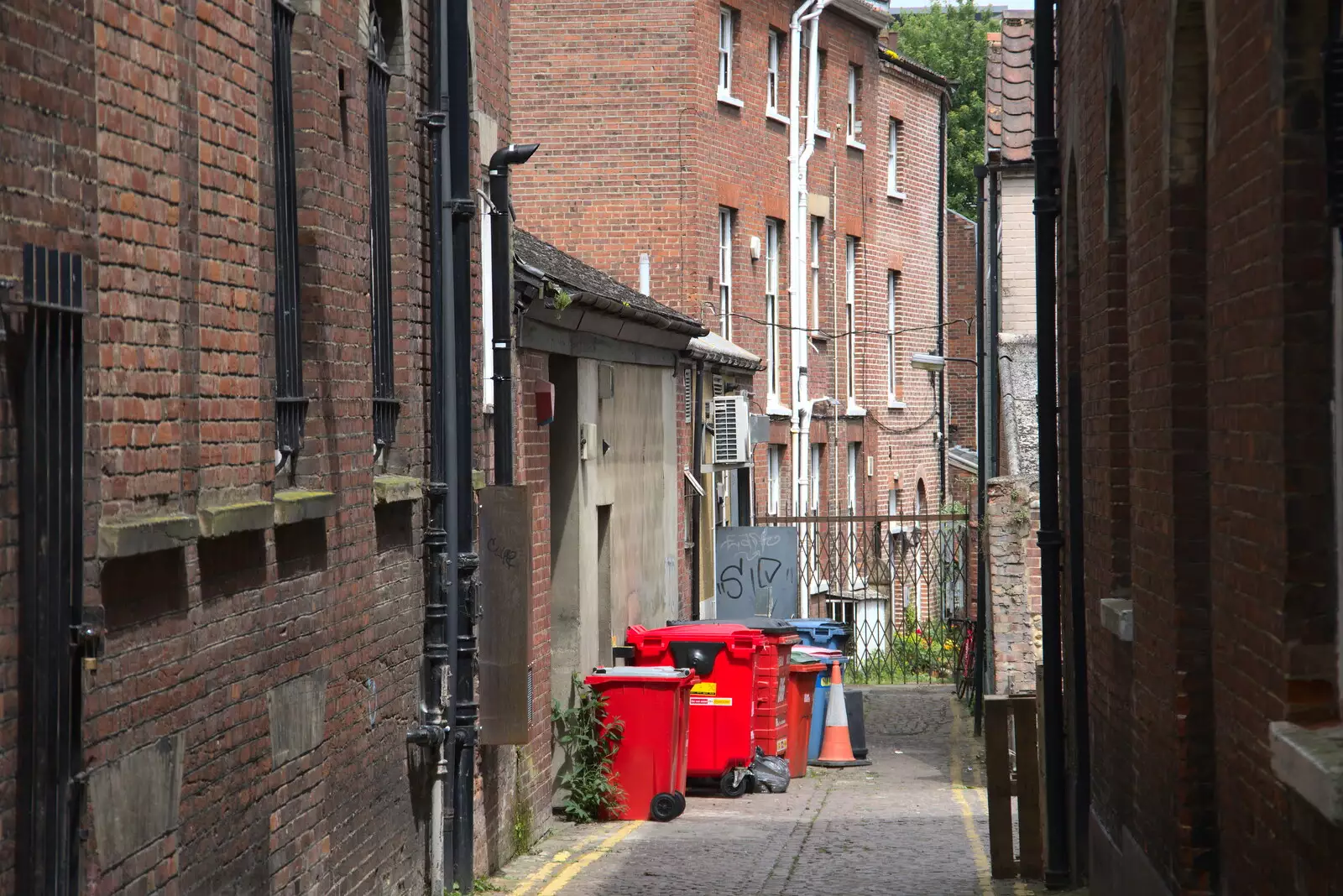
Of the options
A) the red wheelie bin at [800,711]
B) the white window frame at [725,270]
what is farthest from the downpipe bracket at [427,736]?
the white window frame at [725,270]

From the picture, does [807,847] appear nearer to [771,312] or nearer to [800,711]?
[800,711]

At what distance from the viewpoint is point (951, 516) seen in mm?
25438

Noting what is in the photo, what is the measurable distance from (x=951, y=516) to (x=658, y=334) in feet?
29.2

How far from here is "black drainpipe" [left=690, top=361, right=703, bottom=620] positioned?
72.1 feet

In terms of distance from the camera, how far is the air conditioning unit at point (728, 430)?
76.6 feet

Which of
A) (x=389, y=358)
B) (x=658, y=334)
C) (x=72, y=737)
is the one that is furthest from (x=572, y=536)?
(x=72, y=737)

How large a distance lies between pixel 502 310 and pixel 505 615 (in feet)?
6.84

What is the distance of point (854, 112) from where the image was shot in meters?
31.1

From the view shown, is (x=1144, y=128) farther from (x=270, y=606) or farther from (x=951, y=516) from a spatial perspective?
(x=951, y=516)

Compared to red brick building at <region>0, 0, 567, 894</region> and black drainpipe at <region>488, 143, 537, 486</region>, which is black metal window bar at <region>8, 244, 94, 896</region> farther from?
black drainpipe at <region>488, 143, 537, 486</region>

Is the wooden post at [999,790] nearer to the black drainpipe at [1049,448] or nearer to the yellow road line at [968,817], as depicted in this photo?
the yellow road line at [968,817]

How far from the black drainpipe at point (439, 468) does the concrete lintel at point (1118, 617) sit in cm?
390

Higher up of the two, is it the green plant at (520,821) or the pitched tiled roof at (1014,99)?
the pitched tiled roof at (1014,99)

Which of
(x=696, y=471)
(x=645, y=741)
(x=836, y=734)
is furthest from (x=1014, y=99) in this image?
(x=645, y=741)
